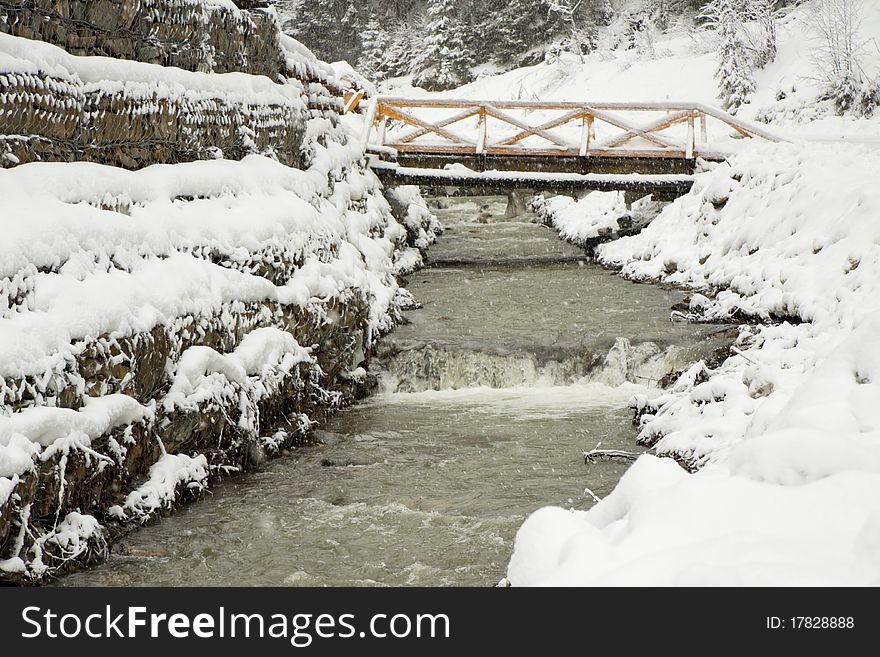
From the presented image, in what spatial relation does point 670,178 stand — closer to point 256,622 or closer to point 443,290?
point 443,290

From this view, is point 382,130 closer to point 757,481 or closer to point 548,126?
point 548,126

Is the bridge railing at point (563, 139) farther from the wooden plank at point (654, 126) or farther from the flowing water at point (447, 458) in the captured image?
the flowing water at point (447, 458)

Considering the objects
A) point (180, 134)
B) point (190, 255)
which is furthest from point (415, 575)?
point (180, 134)

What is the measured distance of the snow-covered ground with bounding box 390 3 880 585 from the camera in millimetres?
2965

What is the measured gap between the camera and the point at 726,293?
10984 millimetres

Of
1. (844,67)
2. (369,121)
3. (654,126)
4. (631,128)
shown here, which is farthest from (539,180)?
(844,67)

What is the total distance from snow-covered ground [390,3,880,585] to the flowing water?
0.81 meters

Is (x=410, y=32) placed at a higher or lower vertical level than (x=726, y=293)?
higher

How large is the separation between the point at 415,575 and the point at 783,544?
2748mm

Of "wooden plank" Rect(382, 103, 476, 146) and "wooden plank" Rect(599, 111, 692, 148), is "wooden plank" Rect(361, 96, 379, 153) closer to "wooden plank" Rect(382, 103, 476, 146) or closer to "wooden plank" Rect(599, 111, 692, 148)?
"wooden plank" Rect(382, 103, 476, 146)

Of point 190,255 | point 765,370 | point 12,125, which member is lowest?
point 765,370

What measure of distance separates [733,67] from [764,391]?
16365 millimetres

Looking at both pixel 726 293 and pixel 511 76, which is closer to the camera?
pixel 726 293

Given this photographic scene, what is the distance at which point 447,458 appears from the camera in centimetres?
741
